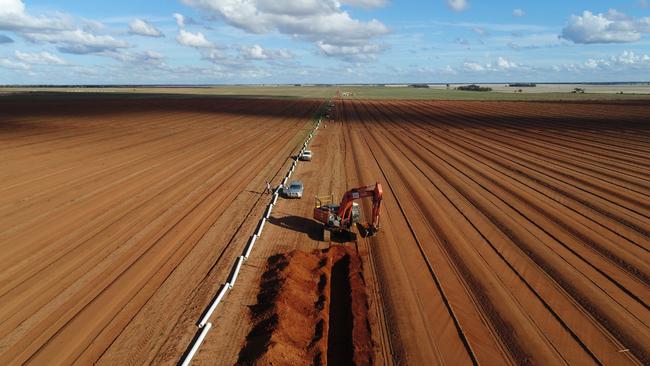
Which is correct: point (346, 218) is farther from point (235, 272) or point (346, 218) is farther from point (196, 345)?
point (196, 345)

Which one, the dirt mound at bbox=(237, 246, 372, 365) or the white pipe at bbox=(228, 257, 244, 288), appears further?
the white pipe at bbox=(228, 257, 244, 288)

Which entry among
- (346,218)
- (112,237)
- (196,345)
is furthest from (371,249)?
(112,237)

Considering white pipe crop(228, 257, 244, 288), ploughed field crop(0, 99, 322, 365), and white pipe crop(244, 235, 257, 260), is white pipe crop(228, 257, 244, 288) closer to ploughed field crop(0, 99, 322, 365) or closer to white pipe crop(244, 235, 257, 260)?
white pipe crop(244, 235, 257, 260)

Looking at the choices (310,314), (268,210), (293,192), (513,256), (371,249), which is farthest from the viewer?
(293,192)

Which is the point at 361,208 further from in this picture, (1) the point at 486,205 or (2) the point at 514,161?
(2) the point at 514,161

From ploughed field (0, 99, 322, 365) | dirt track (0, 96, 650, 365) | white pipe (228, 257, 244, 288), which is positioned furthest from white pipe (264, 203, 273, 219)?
white pipe (228, 257, 244, 288)
